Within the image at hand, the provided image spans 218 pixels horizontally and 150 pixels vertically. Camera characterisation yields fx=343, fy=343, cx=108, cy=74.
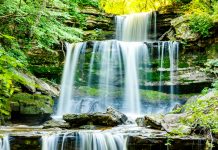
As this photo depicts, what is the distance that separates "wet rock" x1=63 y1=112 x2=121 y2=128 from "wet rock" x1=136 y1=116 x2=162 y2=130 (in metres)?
0.67

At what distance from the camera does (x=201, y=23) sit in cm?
1300

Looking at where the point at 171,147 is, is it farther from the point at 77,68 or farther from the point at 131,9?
the point at 131,9

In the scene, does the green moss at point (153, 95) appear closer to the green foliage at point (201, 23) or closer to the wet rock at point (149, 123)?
the green foliage at point (201, 23)

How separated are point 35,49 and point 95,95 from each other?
2.93 meters

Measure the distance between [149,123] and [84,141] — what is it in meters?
1.94

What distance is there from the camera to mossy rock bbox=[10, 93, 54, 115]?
1046 cm

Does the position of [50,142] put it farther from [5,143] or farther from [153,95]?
[153,95]

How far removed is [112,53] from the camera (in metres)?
13.3

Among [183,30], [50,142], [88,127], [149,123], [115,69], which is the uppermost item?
[183,30]

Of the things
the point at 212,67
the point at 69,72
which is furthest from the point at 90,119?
the point at 212,67

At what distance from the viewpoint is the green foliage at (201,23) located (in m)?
12.8

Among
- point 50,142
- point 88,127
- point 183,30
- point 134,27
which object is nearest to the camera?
point 50,142

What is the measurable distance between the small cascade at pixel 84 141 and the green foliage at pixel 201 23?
7.30 metres

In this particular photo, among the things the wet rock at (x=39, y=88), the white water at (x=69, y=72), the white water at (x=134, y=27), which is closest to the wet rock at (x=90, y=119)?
the wet rock at (x=39, y=88)
